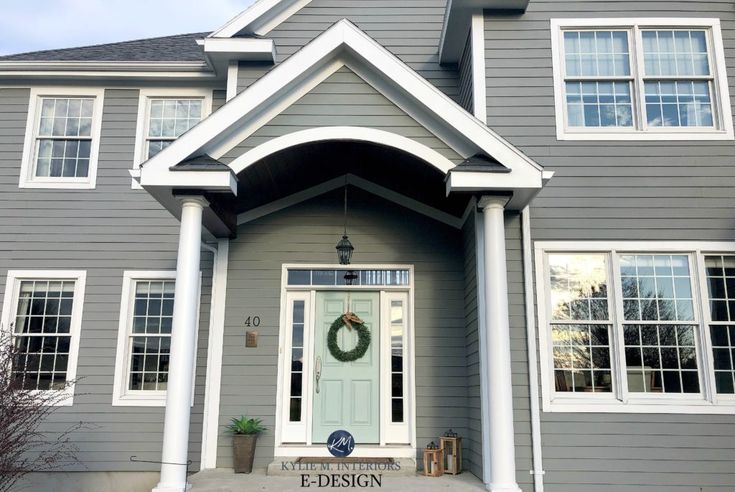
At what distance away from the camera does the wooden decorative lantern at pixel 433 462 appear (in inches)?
263

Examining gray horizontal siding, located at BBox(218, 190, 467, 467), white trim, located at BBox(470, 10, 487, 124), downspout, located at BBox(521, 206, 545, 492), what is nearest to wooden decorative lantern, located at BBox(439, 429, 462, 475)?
gray horizontal siding, located at BBox(218, 190, 467, 467)

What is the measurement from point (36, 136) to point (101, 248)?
1901 millimetres

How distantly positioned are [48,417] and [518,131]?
6.64 metres

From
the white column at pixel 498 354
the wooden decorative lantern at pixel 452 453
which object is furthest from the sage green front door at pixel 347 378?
the white column at pixel 498 354

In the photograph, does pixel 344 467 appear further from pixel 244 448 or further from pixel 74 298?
pixel 74 298

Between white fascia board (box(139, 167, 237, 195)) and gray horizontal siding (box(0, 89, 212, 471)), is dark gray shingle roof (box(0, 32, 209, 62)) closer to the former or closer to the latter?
gray horizontal siding (box(0, 89, 212, 471))

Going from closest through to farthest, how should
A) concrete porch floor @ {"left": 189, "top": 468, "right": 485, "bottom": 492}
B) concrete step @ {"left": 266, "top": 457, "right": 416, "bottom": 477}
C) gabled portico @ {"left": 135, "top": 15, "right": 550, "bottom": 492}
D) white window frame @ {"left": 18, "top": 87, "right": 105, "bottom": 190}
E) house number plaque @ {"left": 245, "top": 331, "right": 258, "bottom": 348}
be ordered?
1. gabled portico @ {"left": 135, "top": 15, "right": 550, "bottom": 492}
2. concrete porch floor @ {"left": 189, "top": 468, "right": 485, "bottom": 492}
3. concrete step @ {"left": 266, "top": 457, "right": 416, "bottom": 477}
4. house number plaque @ {"left": 245, "top": 331, "right": 258, "bottom": 348}
5. white window frame @ {"left": 18, "top": 87, "right": 105, "bottom": 190}

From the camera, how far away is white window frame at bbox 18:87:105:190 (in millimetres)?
8352

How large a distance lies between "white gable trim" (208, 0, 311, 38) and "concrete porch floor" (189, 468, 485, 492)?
5.41 meters

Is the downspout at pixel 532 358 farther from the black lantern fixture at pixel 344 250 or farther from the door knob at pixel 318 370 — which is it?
the door knob at pixel 318 370

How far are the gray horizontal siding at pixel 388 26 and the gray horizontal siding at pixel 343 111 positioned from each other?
229 centimetres

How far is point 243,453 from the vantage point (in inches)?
275

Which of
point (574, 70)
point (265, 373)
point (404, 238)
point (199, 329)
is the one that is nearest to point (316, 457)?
point (265, 373)

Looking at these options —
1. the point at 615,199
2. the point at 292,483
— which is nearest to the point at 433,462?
the point at 292,483
